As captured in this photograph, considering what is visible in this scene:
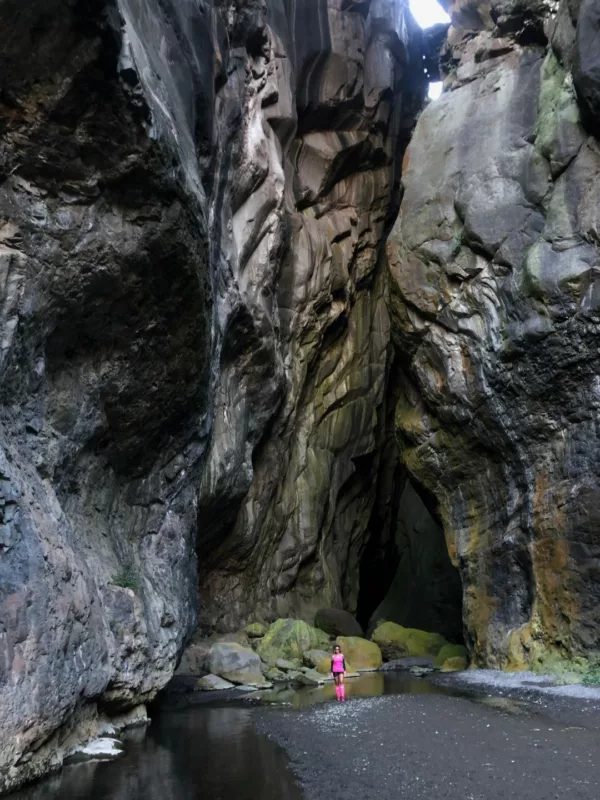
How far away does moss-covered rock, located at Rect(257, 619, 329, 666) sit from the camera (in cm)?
2091

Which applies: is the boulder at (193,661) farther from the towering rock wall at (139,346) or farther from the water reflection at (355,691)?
the towering rock wall at (139,346)

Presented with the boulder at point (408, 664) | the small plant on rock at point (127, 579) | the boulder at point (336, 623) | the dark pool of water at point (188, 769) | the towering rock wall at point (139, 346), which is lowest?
the dark pool of water at point (188, 769)

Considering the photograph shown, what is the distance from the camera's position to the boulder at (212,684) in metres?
17.7

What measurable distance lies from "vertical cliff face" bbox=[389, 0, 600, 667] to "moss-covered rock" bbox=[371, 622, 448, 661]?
414 cm

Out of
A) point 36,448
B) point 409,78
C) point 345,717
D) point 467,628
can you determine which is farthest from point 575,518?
point 409,78

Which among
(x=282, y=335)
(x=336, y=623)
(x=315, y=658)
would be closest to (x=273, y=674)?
(x=315, y=658)

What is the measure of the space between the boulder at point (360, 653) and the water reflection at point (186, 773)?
35.6 feet

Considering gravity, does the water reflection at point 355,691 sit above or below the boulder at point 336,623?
below

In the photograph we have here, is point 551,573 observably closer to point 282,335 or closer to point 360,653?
point 360,653

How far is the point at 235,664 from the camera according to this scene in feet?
61.0

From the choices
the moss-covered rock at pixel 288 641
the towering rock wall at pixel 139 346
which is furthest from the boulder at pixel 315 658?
the towering rock wall at pixel 139 346

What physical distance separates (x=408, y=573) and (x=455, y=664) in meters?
13.9

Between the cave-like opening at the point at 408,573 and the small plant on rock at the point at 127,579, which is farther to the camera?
the cave-like opening at the point at 408,573

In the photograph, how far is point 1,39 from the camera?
359 inches
